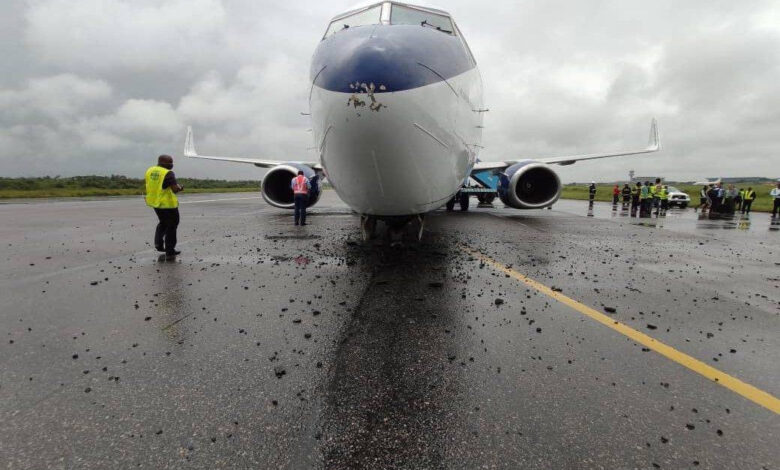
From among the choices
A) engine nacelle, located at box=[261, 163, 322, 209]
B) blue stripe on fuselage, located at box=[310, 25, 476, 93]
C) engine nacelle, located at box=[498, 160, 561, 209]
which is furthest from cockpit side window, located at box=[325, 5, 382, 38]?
engine nacelle, located at box=[498, 160, 561, 209]

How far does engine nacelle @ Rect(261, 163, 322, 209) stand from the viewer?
13.4 meters

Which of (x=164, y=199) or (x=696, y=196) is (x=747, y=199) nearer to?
(x=164, y=199)

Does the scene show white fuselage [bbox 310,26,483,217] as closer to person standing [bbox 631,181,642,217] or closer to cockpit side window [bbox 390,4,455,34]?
cockpit side window [bbox 390,4,455,34]

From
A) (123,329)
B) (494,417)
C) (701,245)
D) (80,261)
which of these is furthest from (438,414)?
(701,245)

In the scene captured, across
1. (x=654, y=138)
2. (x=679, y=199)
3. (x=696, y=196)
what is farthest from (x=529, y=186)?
(x=696, y=196)

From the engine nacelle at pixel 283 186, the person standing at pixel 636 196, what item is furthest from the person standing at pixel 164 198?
the person standing at pixel 636 196

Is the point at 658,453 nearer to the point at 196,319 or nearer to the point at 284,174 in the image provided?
the point at 196,319

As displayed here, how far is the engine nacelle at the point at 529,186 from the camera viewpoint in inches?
502

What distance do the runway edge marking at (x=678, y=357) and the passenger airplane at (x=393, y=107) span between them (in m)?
2.04

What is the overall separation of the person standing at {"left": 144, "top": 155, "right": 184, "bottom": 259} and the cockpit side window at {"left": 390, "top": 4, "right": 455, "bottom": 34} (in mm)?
4738

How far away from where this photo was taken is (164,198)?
705cm

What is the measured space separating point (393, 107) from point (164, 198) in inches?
197

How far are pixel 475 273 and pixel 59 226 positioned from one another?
12.2 m

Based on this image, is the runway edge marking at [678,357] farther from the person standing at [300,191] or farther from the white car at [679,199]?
the white car at [679,199]
